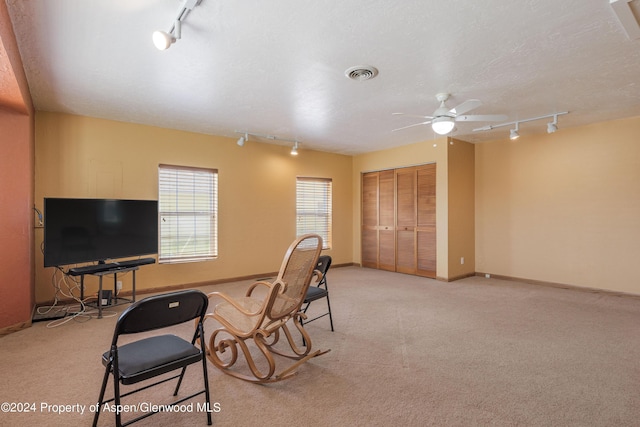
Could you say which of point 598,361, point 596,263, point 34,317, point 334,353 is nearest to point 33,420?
point 334,353

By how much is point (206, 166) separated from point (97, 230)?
196cm

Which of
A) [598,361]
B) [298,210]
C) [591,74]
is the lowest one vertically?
[598,361]

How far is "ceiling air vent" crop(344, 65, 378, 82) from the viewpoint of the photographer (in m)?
3.01

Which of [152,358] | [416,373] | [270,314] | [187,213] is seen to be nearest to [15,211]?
[187,213]

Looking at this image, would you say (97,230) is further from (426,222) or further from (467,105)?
(426,222)

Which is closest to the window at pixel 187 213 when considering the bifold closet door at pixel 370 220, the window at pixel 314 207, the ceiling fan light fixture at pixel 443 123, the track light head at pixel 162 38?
the window at pixel 314 207

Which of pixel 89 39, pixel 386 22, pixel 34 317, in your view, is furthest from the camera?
pixel 34 317

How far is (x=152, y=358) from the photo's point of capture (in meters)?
1.78

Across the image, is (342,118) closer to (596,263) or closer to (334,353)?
(334,353)

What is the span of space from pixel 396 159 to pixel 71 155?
5.40 meters

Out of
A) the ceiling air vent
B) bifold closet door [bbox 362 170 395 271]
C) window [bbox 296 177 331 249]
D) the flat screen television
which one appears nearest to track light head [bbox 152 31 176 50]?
the ceiling air vent

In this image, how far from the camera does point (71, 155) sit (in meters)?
4.40

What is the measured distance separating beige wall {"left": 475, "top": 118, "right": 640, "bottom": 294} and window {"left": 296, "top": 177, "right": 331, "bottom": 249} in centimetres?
305

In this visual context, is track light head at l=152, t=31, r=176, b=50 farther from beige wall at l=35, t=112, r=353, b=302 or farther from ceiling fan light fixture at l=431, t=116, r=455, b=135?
beige wall at l=35, t=112, r=353, b=302
